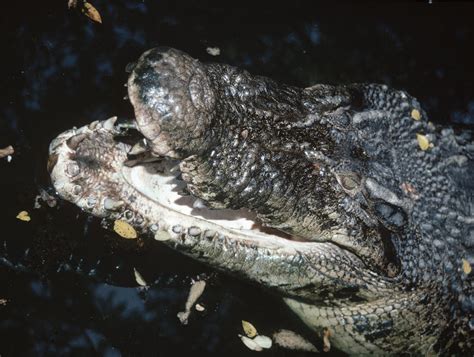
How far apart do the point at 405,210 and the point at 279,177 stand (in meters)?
1.26

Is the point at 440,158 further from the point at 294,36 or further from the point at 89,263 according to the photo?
the point at 89,263

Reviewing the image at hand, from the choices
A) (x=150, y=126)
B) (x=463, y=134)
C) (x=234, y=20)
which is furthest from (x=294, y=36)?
(x=150, y=126)

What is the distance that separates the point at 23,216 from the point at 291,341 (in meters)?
2.88

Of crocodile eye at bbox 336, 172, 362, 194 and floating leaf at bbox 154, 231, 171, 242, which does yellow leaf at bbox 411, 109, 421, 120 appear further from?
floating leaf at bbox 154, 231, 171, 242

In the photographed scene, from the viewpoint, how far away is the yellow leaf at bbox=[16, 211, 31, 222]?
4.14m

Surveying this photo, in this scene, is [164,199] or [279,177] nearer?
[279,177]

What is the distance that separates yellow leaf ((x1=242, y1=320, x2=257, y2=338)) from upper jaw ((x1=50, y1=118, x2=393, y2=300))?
1.37 m

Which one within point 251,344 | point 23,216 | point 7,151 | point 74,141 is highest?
point 74,141

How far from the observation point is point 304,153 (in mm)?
3016

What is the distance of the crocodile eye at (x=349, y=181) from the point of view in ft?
10.6

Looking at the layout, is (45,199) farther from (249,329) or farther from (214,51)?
(214,51)

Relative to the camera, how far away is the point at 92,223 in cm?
437

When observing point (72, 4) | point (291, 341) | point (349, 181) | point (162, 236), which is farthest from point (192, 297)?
point (72, 4)

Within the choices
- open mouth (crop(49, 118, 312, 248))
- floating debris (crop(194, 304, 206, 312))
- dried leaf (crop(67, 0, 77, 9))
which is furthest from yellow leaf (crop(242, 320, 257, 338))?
dried leaf (crop(67, 0, 77, 9))
